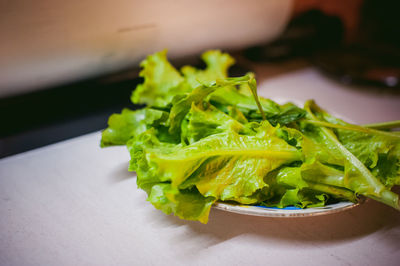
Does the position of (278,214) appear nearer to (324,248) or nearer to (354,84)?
(324,248)

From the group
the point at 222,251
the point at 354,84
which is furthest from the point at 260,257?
the point at 354,84

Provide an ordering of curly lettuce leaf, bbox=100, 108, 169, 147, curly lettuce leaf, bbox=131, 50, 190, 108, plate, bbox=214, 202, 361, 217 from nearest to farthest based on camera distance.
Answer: plate, bbox=214, 202, 361, 217
curly lettuce leaf, bbox=100, 108, 169, 147
curly lettuce leaf, bbox=131, 50, 190, 108

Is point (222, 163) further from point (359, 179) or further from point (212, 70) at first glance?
point (212, 70)

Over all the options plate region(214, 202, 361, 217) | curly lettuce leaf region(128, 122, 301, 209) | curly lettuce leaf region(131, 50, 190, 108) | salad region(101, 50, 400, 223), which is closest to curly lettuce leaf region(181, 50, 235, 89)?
curly lettuce leaf region(131, 50, 190, 108)

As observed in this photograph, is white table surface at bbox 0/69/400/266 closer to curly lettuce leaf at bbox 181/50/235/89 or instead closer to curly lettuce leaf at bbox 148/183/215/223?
curly lettuce leaf at bbox 148/183/215/223

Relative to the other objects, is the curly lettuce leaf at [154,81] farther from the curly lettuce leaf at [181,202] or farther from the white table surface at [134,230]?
the curly lettuce leaf at [181,202]

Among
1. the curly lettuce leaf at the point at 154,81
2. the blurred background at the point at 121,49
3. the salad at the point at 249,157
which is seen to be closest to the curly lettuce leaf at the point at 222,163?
the salad at the point at 249,157
